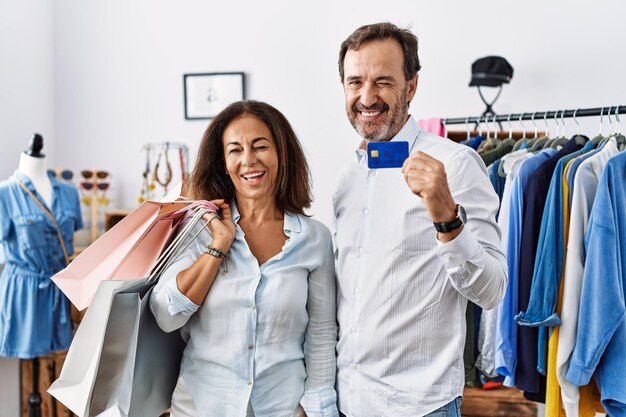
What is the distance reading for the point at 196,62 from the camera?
4227 mm

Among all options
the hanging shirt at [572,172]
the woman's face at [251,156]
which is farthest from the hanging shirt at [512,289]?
the woman's face at [251,156]

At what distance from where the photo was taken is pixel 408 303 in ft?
5.19

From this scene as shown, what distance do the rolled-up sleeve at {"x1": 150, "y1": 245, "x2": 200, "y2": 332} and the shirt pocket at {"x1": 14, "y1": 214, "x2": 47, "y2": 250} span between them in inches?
64.8

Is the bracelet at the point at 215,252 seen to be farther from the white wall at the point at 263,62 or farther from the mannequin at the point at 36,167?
the white wall at the point at 263,62

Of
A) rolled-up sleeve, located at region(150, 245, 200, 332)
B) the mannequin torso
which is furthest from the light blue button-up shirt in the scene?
the mannequin torso

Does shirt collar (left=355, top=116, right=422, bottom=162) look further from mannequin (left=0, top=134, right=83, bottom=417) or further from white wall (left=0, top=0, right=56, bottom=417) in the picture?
white wall (left=0, top=0, right=56, bottom=417)

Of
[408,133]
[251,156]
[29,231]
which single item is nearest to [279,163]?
[251,156]

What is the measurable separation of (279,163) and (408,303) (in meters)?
0.50

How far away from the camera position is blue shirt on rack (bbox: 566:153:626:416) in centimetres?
201

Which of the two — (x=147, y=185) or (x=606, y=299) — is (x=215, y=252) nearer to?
(x=606, y=299)

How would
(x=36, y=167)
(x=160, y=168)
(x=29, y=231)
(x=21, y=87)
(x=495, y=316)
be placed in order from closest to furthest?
1. (x=495, y=316)
2. (x=29, y=231)
3. (x=36, y=167)
4. (x=21, y=87)
5. (x=160, y=168)

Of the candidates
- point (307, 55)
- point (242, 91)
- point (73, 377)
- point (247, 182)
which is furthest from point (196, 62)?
point (73, 377)

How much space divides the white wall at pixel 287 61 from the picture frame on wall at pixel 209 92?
0.19 ft

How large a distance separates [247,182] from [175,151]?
2.60 metres
